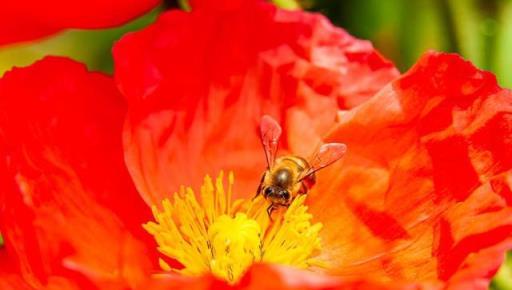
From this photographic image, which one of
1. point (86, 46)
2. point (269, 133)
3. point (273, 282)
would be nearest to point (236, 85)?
point (269, 133)

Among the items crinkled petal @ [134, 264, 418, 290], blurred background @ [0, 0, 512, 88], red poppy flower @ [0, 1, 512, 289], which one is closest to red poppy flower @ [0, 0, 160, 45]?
red poppy flower @ [0, 1, 512, 289]

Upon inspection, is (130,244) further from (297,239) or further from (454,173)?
(454,173)

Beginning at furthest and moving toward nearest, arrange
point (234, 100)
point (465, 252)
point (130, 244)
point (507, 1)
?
1. point (507, 1)
2. point (234, 100)
3. point (130, 244)
4. point (465, 252)

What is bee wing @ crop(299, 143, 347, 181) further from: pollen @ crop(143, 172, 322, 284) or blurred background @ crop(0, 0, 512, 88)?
blurred background @ crop(0, 0, 512, 88)

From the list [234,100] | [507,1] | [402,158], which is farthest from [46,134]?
[507,1]

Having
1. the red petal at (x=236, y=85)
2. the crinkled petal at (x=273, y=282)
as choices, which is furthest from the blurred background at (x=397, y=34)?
the crinkled petal at (x=273, y=282)

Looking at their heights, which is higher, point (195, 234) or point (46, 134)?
point (46, 134)
